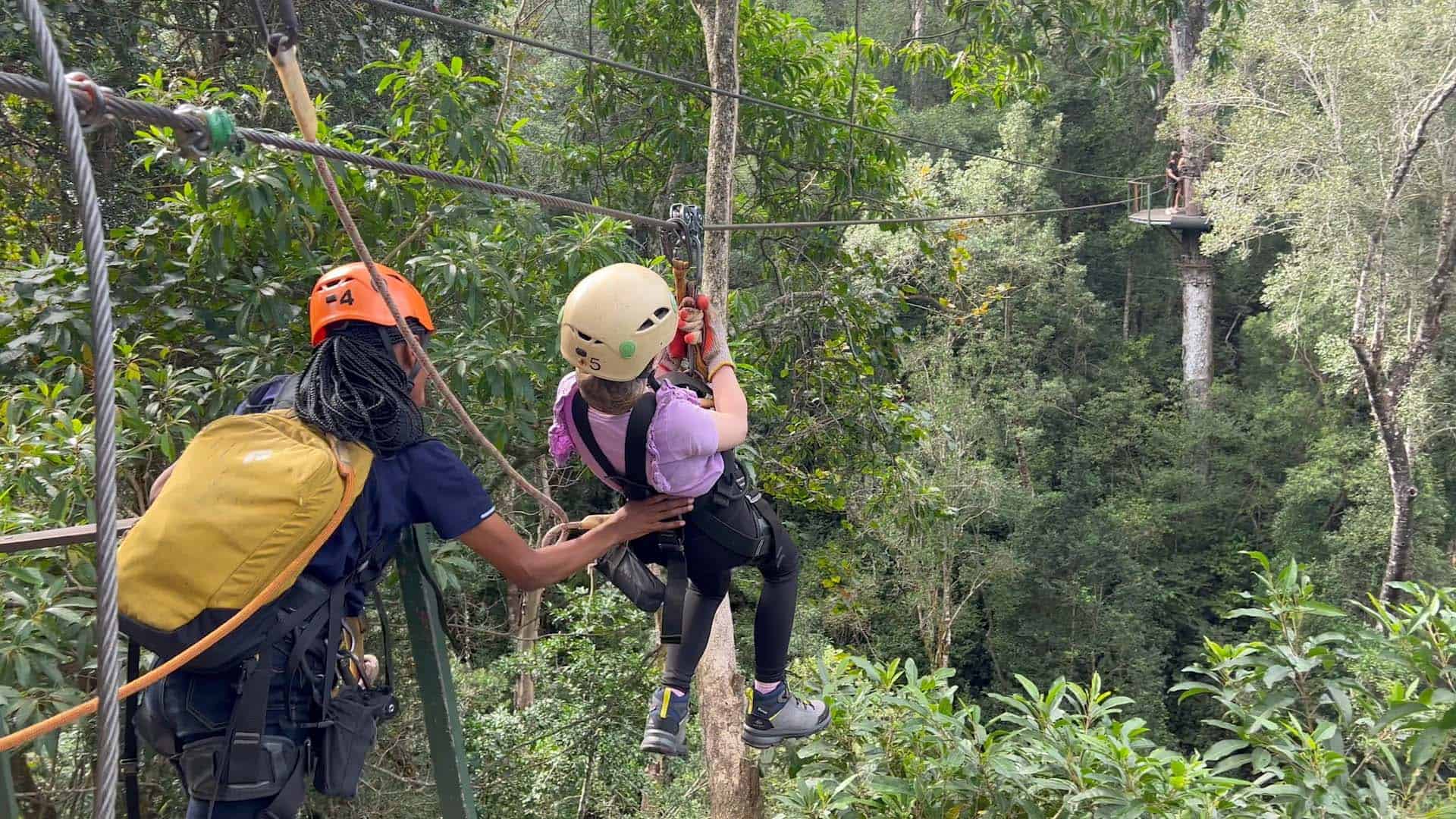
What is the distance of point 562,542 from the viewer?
2.15m

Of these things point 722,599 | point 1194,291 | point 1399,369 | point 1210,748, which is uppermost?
point 1194,291

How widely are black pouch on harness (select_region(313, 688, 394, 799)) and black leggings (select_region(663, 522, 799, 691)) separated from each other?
0.72 metres

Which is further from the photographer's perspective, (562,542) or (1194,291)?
(1194,291)

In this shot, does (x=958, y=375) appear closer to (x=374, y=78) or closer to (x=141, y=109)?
(x=374, y=78)

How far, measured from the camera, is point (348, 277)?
1.92m

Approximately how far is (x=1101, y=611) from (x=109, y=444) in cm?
1692

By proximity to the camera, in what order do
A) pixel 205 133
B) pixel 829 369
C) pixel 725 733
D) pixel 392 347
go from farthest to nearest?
pixel 829 369 → pixel 725 733 → pixel 392 347 → pixel 205 133

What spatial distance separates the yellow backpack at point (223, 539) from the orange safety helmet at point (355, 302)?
296 millimetres

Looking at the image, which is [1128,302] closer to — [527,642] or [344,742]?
[527,642]

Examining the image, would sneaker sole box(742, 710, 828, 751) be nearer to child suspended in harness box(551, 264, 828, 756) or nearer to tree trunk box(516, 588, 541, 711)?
child suspended in harness box(551, 264, 828, 756)

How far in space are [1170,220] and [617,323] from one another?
63.1 feet

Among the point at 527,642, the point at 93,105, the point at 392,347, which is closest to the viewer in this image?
the point at 93,105

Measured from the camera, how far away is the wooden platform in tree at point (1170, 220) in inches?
735

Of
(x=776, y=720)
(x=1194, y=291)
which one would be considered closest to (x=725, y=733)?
(x=776, y=720)
